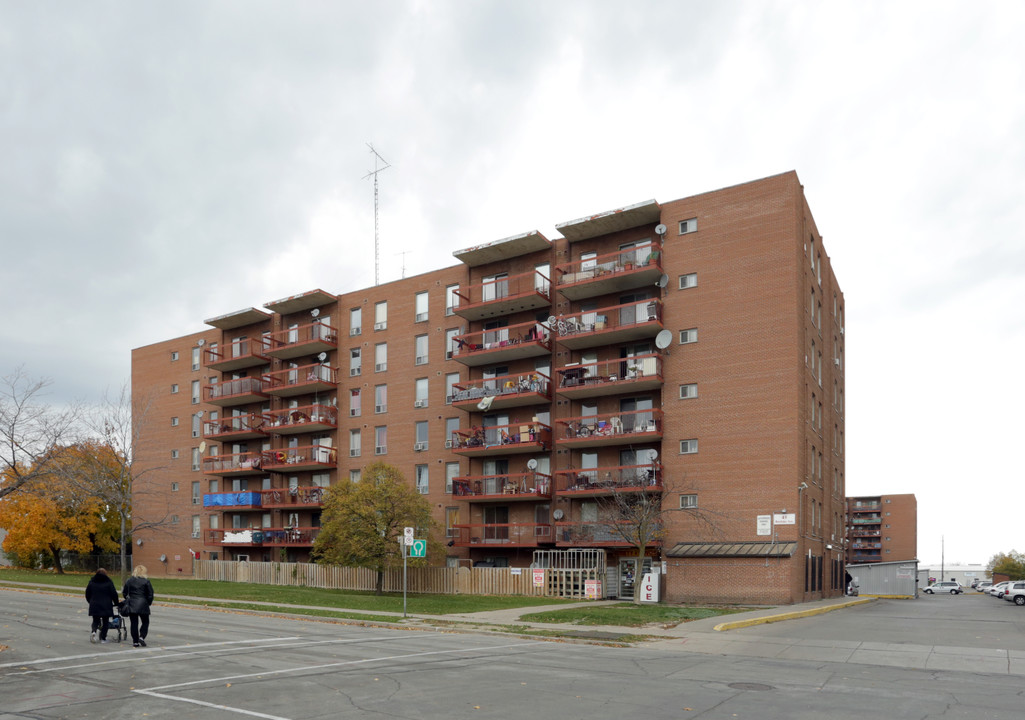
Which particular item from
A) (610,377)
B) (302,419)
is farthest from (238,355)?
(610,377)

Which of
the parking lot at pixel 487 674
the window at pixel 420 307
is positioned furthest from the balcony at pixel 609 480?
the parking lot at pixel 487 674

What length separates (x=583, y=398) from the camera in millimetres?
41406

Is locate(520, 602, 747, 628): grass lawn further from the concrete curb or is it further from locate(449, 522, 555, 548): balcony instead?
locate(449, 522, 555, 548): balcony

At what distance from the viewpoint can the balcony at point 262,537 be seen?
50000 millimetres

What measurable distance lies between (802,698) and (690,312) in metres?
27.4

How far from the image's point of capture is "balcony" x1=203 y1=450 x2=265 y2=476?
53.4 meters

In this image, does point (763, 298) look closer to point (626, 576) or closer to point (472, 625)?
point (626, 576)

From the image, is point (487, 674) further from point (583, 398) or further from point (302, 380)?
point (302, 380)

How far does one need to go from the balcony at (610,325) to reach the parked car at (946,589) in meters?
83.9

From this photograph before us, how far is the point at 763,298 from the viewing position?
36406 millimetres

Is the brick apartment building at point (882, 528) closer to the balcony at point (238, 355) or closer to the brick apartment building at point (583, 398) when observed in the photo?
the brick apartment building at point (583, 398)

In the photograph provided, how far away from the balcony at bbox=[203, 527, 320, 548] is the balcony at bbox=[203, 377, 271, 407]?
28.4 feet

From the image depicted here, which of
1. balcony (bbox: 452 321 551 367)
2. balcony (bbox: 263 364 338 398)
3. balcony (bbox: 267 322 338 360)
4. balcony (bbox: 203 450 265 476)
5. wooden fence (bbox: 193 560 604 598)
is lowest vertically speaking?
wooden fence (bbox: 193 560 604 598)

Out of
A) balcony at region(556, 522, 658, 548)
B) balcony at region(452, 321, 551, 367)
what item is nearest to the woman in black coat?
balcony at region(556, 522, 658, 548)
